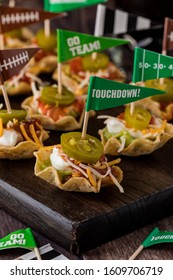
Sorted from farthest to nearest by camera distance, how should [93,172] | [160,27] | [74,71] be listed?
1. [160,27]
2. [74,71]
3. [93,172]

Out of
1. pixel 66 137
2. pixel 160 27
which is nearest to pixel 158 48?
pixel 160 27

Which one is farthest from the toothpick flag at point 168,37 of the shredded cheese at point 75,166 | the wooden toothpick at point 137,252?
the wooden toothpick at point 137,252

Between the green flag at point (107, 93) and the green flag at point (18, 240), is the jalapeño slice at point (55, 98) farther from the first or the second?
the green flag at point (18, 240)

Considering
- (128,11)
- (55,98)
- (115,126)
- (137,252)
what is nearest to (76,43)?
(55,98)

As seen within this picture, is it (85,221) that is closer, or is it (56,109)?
(85,221)

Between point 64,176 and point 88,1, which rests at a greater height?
point 88,1

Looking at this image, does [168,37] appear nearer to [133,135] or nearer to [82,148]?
[133,135]
